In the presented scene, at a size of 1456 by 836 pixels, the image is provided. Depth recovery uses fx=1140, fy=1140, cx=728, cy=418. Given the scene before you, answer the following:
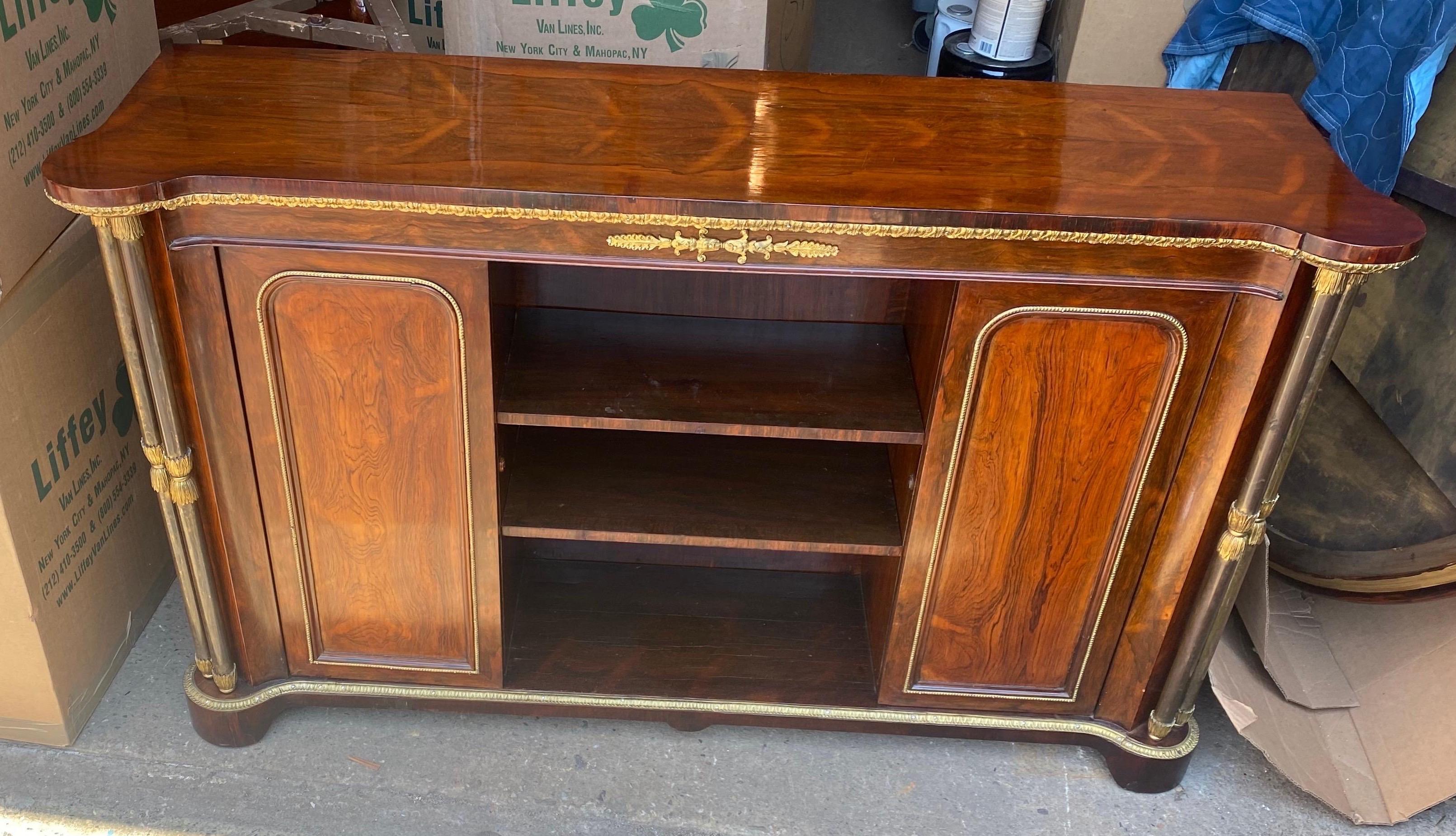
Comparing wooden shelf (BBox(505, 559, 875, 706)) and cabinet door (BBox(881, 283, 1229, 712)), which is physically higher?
cabinet door (BBox(881, 283, 1229, 712))

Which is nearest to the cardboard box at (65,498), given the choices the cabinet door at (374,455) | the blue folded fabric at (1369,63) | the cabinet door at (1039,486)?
the cabinet door at (374,455)

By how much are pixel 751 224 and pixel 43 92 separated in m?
0.99

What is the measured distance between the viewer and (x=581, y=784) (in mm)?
1751

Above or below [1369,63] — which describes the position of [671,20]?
below

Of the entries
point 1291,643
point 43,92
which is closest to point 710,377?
point 43,92

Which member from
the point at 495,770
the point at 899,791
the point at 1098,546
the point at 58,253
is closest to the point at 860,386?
the point at 1098,546

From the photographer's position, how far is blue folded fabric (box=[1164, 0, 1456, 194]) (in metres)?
1.62

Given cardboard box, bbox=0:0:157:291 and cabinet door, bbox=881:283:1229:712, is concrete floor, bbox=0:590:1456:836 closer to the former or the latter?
cabinet door, bbox=881:283:1229:712

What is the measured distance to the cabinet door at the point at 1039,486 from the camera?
1359 millimetres

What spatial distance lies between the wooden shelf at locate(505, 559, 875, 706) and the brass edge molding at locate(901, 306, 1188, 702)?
168 mm

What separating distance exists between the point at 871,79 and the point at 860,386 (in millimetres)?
425

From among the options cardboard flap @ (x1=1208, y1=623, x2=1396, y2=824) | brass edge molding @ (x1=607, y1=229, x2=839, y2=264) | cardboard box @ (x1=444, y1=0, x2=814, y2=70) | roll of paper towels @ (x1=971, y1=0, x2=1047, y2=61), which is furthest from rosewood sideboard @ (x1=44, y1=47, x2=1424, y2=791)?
roll of paper towels @ (x1=971, y1=0, x2=1047, y2=61)

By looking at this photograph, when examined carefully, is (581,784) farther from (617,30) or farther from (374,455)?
(617,30)

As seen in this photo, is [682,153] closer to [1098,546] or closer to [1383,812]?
[1098,546]
